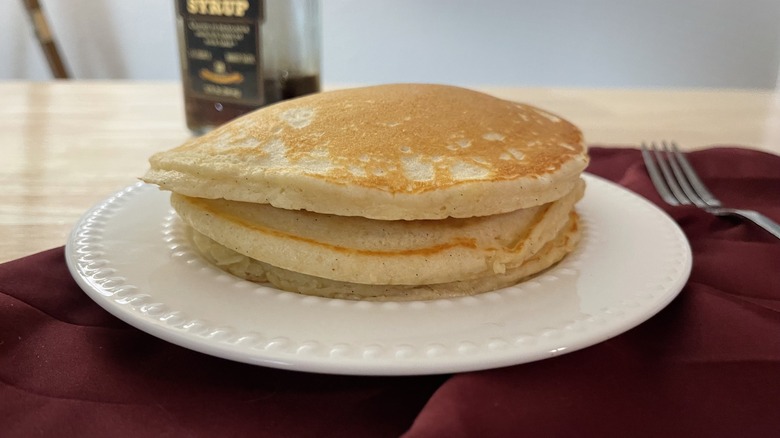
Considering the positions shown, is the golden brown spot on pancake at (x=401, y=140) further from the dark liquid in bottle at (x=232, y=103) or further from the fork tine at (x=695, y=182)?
the dark liquid in bottle at (x=232, y=103)

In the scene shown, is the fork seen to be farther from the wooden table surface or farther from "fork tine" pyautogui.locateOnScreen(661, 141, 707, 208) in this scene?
the wooden table surface

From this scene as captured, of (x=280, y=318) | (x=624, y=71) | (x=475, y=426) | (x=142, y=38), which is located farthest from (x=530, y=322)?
(x=142, y=38)

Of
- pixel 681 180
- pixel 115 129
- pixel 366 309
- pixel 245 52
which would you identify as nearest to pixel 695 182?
pixel 681 180

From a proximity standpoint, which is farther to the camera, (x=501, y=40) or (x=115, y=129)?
(x=501, y=40)

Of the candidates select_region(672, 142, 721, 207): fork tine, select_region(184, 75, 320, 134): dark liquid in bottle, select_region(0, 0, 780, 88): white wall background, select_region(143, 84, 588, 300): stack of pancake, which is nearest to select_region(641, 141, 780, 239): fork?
select_region(672, 142, 721, 207): fork tine

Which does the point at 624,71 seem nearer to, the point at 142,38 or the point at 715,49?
the point at 715,49

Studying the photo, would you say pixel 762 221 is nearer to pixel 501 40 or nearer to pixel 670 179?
pixel 670 179
